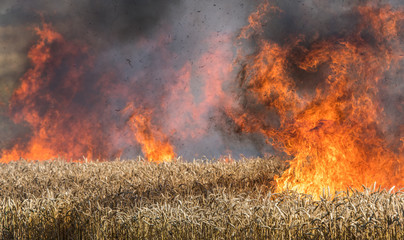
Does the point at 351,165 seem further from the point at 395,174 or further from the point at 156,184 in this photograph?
the point at 156,184

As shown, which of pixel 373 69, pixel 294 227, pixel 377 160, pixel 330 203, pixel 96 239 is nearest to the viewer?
pixel 294 227

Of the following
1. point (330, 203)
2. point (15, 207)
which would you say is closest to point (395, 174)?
point (330, 203)

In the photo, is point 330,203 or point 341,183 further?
point 341,183

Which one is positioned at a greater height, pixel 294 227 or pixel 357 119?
pixel 357 119

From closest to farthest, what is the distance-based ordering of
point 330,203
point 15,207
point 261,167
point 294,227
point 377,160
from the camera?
1. point 294,227
2. point 330,203
3. point 15,207
4. point 377,160
5. point 261,167

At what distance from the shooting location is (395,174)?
8.16 metres

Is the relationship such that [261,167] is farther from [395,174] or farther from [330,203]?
[330,203]

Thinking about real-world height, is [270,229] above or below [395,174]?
below

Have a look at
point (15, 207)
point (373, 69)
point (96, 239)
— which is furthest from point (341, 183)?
point (15, 207)

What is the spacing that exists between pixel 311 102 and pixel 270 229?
507cm

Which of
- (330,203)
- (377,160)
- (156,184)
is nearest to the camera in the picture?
(330,203)

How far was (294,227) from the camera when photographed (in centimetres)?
431

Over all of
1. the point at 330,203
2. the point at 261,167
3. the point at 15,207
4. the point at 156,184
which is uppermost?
the point at 261,167

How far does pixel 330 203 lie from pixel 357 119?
4.08m
